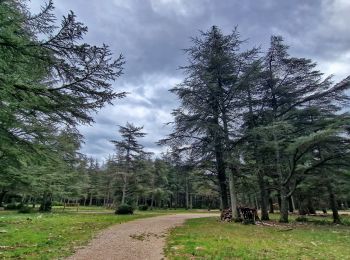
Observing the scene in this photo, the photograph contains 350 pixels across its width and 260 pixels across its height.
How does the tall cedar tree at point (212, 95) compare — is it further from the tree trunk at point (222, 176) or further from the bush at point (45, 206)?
the bush at point (45, 206)

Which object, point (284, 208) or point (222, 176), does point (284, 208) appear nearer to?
point (284, 208)

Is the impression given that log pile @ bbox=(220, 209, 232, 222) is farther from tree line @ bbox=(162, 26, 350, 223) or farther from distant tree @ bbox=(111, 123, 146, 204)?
distant tree @ bbox=(111, 123, 146, 204)

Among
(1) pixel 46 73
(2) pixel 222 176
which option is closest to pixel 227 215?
(2) pixel 222 176

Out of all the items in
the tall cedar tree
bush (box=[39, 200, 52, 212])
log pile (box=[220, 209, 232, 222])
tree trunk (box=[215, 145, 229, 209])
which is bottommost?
log pile (box=[220, 209, 232, 222])

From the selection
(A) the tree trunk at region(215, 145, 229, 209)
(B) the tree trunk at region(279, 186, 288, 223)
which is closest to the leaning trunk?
(B) the tree trunk at region(279, 186, 288, 223)

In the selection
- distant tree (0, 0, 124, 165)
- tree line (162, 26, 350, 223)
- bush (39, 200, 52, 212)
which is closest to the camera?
distant tree (0, 0, 124, 165)

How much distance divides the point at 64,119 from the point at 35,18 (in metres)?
2.67

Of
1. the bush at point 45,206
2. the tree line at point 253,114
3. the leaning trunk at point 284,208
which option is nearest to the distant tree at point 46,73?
the tree line at point 253,114

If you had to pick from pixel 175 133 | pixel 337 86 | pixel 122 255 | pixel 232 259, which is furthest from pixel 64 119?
pixel 337 86

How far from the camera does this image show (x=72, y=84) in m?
7.23

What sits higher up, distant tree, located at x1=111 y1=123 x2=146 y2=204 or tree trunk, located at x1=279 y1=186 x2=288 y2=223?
distant tree, located at x1=111 y1=123 x2=146 y2=204

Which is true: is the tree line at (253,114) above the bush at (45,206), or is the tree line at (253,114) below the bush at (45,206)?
above

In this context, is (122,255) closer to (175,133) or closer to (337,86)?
(175,133)

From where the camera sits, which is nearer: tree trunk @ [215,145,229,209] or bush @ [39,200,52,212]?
tree trunk @ [215,145,229,209]
